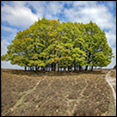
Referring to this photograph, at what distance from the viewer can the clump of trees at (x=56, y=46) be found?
72.2 feet

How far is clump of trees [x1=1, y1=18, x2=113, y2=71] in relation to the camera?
22.0m

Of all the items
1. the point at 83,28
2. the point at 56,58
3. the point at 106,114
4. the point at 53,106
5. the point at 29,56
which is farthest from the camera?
the point at 83,28

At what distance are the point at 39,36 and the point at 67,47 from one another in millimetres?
6572

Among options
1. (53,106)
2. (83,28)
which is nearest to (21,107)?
(53,106)

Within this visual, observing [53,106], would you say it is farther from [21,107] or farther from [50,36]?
[50,36]

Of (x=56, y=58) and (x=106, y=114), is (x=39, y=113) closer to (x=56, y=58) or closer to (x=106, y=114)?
(x=106, y=114)

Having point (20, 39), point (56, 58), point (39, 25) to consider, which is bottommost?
point (56, 58)

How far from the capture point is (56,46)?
72.5 ft

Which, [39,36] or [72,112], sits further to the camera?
[39,36]

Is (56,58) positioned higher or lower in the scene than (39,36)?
lower

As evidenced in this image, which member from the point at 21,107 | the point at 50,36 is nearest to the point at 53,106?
the point at 21,107

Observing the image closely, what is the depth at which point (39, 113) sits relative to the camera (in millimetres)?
7328

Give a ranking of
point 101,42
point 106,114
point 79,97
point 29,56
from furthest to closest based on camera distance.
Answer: point 101,42, point 29,56, point 79,97, point 106,114

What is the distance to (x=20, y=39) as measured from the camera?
2362cm
